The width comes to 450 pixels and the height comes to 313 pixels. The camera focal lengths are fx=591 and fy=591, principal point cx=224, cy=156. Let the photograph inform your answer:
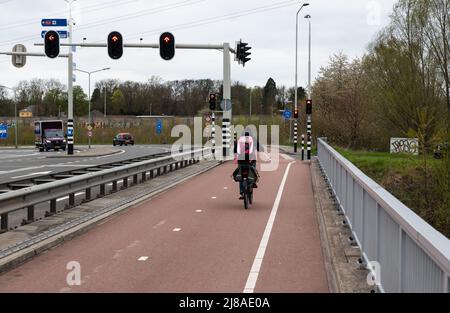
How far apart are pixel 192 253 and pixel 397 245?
4.16 metres

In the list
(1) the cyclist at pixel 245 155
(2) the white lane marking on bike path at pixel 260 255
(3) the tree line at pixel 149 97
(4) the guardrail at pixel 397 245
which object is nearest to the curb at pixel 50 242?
(1) the cyclist at pixel 245 155

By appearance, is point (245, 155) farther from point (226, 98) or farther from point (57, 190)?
point (226, 98)

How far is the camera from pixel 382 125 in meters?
37.0

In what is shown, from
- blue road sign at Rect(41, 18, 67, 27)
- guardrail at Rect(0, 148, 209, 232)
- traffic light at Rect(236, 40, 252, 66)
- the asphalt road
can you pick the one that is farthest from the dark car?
guardrail at Rect(0, 148, 209, 232)

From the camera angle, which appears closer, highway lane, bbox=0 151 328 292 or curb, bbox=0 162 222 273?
highway lane, bbox=0 151 328 292

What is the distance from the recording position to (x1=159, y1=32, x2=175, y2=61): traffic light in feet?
80.9

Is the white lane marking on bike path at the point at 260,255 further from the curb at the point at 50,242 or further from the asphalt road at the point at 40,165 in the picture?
the asphalt road at the point at 40,165

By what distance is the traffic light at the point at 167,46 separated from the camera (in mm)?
24656

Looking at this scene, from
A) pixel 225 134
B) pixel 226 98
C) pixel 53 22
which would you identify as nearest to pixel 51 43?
pixel 226 98

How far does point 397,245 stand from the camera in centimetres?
498

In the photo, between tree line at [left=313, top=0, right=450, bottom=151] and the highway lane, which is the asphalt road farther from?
tree line at [left=313, top=0, right=450, bottom=151]

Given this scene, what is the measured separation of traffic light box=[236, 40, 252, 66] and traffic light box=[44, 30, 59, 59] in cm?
817

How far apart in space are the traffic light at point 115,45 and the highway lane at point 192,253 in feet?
38.9

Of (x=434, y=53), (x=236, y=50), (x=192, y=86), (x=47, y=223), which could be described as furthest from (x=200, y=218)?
(x=192, y=86)
